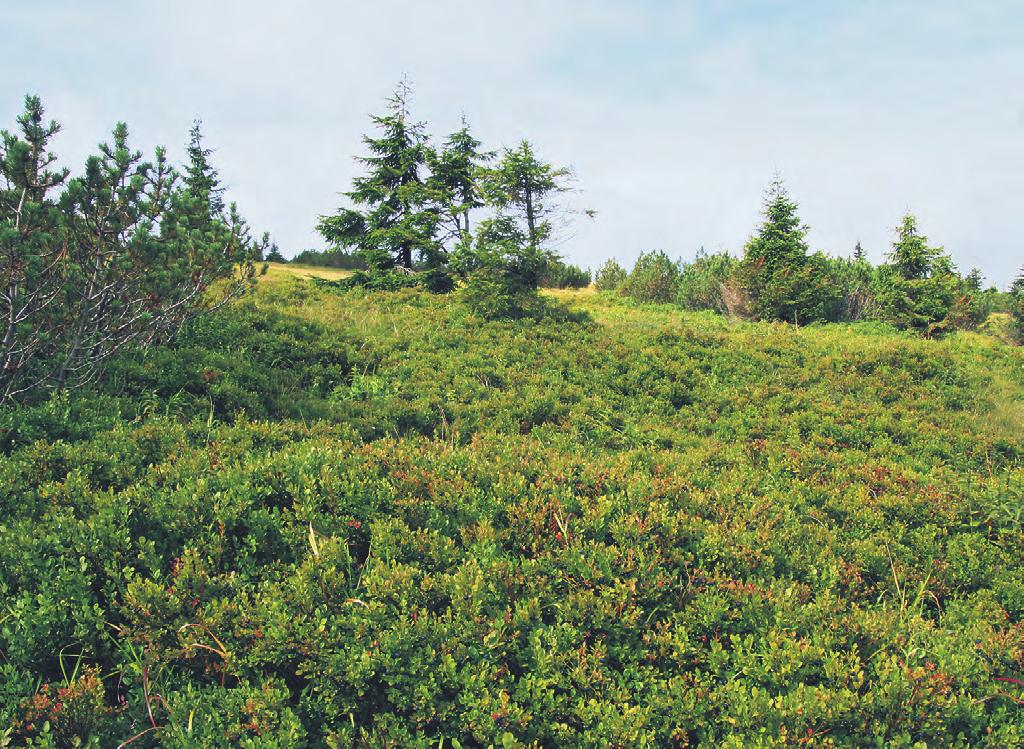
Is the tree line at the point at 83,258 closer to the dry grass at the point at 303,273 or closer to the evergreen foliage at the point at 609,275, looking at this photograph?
the dry grass at the point at 303,273

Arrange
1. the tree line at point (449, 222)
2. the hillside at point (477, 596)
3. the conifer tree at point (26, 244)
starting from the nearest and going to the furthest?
the hillside at point (477, 596) → the conifer tree at point (26, 244) → the tree line at point (449, 222)

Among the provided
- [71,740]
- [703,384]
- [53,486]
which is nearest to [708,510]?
[71,740]

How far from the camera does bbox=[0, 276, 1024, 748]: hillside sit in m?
2.53

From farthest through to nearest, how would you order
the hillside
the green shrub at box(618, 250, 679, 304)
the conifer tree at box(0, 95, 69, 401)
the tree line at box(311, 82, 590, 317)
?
the green shrub at box(618, 250, 679, 304) < the tree line at box(311, 82, 590, 317) < the conifer tree at box(0, 95, 69, 401) < the hillside

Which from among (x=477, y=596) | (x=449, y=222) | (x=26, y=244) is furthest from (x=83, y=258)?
(x=449, y=222)

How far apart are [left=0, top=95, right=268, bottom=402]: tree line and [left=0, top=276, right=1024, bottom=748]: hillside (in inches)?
27.1

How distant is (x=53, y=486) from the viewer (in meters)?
3.63

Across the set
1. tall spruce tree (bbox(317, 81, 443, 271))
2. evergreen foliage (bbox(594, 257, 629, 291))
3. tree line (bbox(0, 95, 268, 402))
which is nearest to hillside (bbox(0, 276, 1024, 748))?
tree line (bbox(0, 95, 268, 402))

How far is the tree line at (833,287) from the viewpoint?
77.1ft

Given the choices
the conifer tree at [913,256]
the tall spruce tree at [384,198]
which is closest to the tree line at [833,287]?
the conifer tree at [913,256]

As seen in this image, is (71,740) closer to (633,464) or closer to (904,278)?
(633,464)

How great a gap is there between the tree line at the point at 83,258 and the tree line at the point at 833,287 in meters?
23.2

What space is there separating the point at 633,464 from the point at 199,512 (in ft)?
10.5

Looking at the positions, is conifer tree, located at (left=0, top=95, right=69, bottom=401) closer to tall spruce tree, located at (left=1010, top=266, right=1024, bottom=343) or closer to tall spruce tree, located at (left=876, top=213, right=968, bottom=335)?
tall spruce tree, located at (left=876, top=213, right=968, bottom=335)
